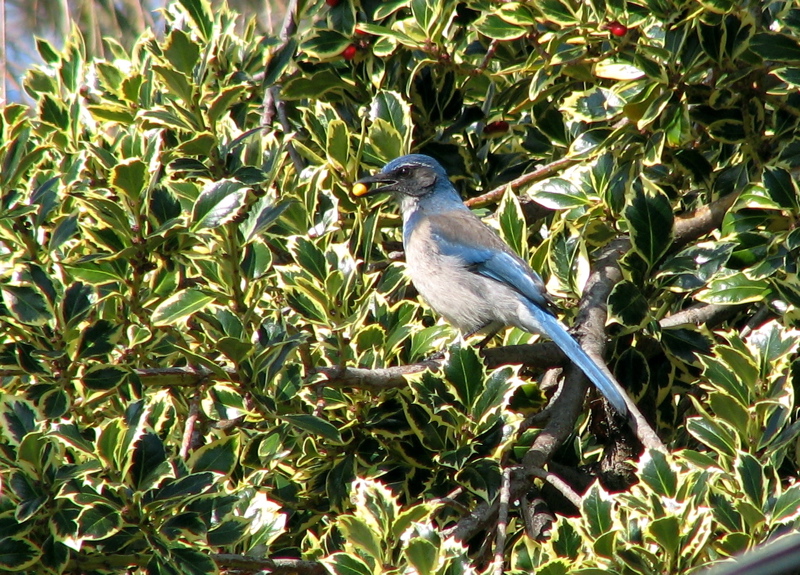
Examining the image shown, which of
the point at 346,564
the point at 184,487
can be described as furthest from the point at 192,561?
the point at 346,564

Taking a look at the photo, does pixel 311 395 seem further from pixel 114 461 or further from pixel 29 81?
pixel 29 81

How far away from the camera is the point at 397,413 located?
9.72 ft

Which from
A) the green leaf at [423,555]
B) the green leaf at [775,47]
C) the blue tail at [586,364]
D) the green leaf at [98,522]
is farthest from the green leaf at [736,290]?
the green leaf at [98,522]

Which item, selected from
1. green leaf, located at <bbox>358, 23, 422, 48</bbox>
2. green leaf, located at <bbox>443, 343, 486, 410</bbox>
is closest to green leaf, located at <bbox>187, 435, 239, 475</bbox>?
green leaf, located at <bbox>443, 343, 486, 410</bbox>

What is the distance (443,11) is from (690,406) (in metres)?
1.81

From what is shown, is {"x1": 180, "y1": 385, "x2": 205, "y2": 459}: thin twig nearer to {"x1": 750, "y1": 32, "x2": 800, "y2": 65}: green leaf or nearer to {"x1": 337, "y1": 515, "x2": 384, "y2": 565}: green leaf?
{"x1": 337, "y1": 515, "x2": 384, "y2": 565}: green leaf

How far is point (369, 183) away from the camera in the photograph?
393 centimetres

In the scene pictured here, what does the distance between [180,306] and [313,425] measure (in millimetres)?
543

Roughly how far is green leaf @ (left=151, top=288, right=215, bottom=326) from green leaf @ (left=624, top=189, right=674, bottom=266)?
1.46m

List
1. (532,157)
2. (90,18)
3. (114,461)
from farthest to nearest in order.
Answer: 1. (90,18)
2. (532,157)
3. (114,461)

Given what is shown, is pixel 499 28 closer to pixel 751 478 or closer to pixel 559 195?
pixel 559 195

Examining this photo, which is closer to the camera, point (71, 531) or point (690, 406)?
point (71, 531)

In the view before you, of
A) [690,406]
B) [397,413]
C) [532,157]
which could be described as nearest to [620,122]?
[532,157]

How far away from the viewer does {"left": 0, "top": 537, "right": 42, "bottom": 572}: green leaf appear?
212 cm
